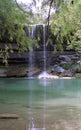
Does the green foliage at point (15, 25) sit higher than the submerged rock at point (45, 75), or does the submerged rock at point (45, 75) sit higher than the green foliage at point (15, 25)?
the green foliage at point (15, 25)

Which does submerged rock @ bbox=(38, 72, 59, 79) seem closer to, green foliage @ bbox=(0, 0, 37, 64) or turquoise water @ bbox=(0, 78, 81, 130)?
turquoise water @ bbox=(0, 78, 81, 130)

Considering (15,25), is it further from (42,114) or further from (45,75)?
(45,75)

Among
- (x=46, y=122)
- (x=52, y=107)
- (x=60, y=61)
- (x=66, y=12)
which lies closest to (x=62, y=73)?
(x=60, y=61)

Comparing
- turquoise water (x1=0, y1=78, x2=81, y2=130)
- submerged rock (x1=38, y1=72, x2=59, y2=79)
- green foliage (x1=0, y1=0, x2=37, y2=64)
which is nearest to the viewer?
green foliage (x1=0, y1=0, x2=37, y2=64)

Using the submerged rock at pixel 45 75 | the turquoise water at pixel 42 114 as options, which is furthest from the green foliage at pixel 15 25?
the submerged rock at pixel 45 75

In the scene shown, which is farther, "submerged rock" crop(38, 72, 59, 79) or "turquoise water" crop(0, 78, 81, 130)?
"submerged rock" crop(38, 72, 59, 79)

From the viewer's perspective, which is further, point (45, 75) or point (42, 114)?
point (45, 75)

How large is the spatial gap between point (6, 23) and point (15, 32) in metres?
0.23

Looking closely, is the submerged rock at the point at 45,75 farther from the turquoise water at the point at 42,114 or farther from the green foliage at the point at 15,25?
the green foliage at the point at 15,25

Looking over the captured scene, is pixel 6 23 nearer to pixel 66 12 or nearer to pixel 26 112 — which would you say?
pixel 66 12

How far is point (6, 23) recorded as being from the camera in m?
5.40

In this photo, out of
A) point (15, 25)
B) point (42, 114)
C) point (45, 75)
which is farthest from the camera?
point (45, 75)

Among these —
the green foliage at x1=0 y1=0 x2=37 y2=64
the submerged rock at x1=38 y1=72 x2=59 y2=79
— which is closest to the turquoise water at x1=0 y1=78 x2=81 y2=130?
the green foliage at x1=0 y1=0 x2=37 y2=64

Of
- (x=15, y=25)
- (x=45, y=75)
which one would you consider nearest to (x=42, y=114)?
(x=15, y=25)
